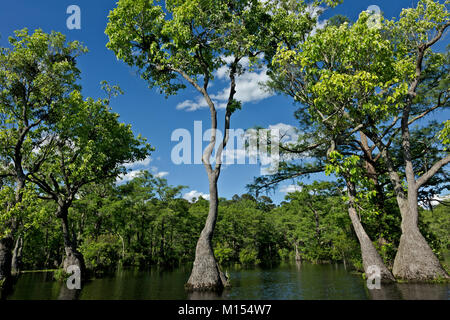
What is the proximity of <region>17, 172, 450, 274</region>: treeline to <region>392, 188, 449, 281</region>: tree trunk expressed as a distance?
6695mm

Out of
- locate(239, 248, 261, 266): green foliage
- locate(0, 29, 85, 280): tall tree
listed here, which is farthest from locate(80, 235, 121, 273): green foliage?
locate(239, 248, 261, 266): green foliage

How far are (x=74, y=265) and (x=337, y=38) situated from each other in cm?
2294

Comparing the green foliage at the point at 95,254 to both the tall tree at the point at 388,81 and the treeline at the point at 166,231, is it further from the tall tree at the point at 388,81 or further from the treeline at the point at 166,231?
the tall tree at the point at 388,81

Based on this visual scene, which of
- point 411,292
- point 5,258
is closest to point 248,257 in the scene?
point 5,258

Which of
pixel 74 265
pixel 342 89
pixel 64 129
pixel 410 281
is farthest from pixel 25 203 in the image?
pixel 410 281

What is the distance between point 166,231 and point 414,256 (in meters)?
35.9

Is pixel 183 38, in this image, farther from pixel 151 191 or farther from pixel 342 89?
pixel 151 191

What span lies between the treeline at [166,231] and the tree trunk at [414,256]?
6695 mm

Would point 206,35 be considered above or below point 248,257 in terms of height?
above

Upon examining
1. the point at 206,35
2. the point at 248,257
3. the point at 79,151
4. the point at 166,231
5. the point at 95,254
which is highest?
the point at 206,35

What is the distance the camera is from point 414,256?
1340 cm

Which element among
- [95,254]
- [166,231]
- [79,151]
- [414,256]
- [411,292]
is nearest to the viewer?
[411,292]

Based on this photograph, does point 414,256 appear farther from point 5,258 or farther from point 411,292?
point 5,258

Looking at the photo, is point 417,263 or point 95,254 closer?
point 417,263
